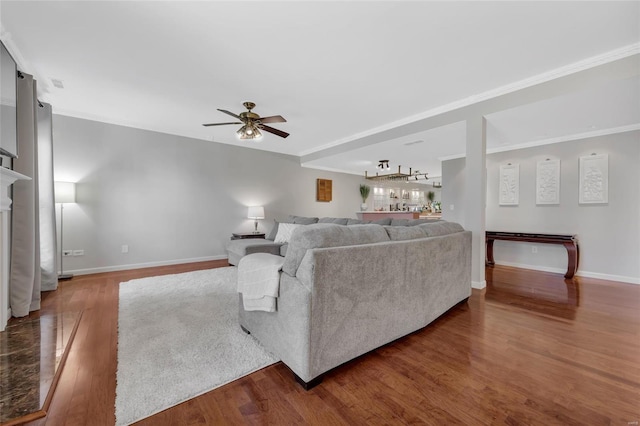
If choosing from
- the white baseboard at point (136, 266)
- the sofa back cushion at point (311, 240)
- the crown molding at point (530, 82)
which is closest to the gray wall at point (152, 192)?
the white baseboard at point (136, 266)

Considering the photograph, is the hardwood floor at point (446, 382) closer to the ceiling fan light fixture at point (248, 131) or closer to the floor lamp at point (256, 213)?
the ceiling fan light fixture at point (248, 131)

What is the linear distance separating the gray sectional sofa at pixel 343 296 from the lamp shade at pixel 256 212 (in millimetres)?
3663

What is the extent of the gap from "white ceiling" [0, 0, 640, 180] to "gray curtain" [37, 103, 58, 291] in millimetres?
466

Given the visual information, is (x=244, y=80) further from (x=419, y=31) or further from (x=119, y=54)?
(x=419, y=31)

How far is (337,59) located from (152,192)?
411 cm

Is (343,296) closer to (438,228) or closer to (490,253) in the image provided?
(438,228)

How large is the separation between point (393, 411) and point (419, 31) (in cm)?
281

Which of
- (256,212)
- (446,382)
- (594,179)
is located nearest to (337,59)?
(446,382)

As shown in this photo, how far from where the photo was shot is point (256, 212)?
5824mm

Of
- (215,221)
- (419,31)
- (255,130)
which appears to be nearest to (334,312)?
(419,31)

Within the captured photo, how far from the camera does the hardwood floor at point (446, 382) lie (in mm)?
1387

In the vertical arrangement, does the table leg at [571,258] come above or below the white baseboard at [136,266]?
above

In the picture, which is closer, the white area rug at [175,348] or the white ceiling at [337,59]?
the white area rug at [175,348]

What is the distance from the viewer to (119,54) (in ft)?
8.55
